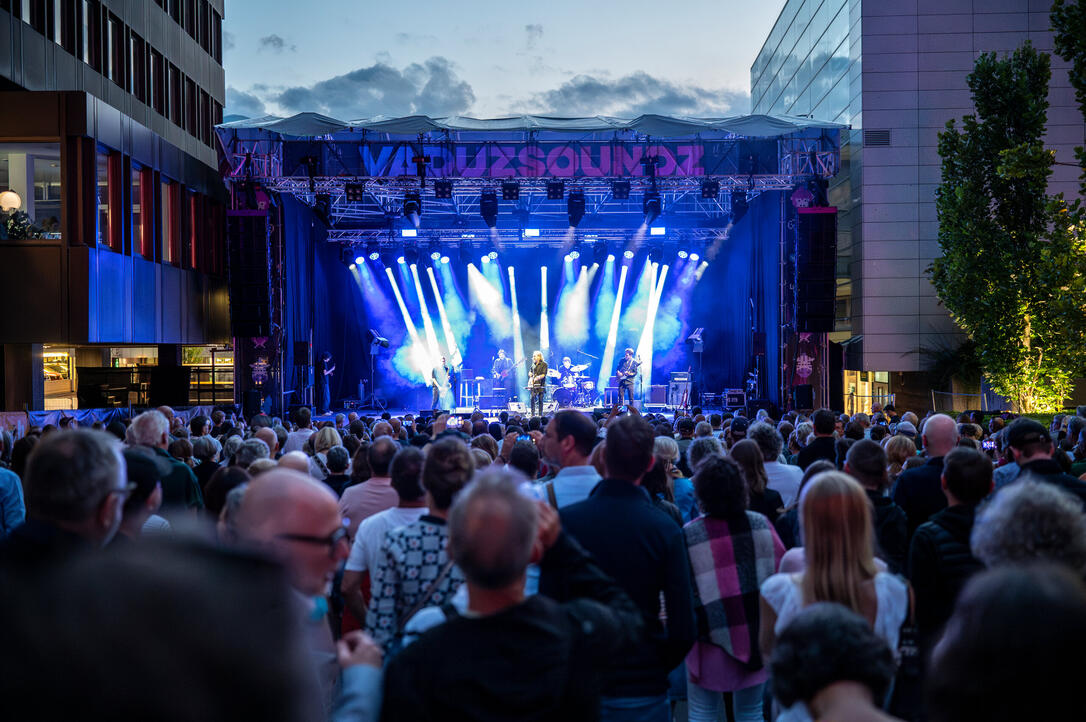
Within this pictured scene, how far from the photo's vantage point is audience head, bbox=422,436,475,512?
3057 millimetres

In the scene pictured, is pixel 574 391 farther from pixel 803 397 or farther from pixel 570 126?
pixel 570 126

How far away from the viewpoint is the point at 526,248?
24641 millimetres

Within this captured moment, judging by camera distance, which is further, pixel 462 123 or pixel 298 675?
pixel 462 123

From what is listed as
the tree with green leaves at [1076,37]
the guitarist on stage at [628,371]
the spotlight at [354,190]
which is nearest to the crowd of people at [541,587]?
the tree with green leaves at [1076,37]

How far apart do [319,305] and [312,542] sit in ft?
68.5

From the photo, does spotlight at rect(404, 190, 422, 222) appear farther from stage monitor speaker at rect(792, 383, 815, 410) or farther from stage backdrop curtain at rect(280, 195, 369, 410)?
stage monitor speaker at rect(792, 383, 815, 410)

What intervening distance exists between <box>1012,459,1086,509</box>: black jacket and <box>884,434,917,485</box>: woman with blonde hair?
96 cm

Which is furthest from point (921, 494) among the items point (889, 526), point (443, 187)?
point (443, 187)

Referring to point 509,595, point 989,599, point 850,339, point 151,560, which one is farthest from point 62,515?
point 850,339

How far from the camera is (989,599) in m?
1.11

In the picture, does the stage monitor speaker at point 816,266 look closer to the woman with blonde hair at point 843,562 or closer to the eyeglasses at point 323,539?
the woman with blonde hair at point 843,562

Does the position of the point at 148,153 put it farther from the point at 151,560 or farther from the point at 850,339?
the point at 151,560

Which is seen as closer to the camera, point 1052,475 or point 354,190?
point 1052,475

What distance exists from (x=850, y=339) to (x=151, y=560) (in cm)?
2293
